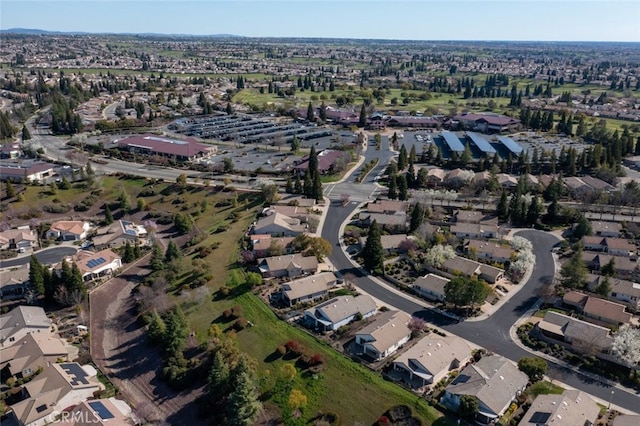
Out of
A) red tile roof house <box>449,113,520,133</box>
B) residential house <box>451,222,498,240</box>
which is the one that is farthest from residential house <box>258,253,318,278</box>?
red tile roof house <box>449,113,520,133</box>

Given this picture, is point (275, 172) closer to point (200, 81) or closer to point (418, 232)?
point (418, 232)

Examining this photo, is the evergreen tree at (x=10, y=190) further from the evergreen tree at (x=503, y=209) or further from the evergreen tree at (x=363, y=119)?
the evergreen tree at (x=363, y=119)

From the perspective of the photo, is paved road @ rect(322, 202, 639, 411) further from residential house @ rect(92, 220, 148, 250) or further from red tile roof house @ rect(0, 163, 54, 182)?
red tile roof house @ rect(0, 163, 54, 182)

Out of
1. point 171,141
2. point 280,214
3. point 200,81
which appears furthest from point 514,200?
point 200,81

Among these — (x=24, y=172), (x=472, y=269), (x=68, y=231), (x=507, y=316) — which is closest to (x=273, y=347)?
(x=507, y=316)

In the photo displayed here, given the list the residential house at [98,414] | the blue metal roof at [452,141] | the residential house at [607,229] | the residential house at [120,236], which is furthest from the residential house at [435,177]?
the residential house at [98,414]

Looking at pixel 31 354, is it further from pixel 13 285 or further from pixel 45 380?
pixel 13 285

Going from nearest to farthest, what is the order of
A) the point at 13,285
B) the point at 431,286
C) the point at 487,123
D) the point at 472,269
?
the point at 431,286 < the point at 13,285 < the point at 472,269 < the point at 487,123
